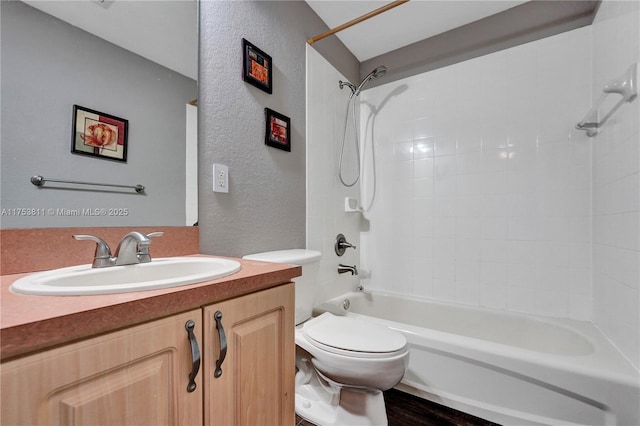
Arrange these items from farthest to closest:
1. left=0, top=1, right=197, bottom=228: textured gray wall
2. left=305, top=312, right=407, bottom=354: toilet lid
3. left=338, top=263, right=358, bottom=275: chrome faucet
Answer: left=338, top=263, right=358, bottom=275: chrome faucet < left=305, top=312, right=407, bottom=354: toilet lid < left=0, top=1, right=197, bottom=228: textured gray wall

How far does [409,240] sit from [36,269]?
2.00 meters

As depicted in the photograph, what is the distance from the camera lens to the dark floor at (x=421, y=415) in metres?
1.31

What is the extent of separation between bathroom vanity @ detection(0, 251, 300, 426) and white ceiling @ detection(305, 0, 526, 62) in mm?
1872

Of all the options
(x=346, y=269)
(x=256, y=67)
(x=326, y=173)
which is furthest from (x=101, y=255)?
(x=346, y=269)

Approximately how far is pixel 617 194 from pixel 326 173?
1482 millimetres

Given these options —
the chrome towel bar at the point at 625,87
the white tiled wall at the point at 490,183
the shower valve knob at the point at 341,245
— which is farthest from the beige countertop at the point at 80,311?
the white tiled wall at the point at 490,183

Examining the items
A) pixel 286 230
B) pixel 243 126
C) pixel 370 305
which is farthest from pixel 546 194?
pixel 243 126

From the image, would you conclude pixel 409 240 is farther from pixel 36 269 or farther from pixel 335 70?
pixel 36 269

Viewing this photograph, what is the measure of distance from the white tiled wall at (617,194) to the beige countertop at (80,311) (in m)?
1.53

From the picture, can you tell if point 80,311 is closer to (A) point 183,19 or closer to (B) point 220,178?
(B) point 220,178

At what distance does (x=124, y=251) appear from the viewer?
81 cm

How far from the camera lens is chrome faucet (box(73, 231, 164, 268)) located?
78cm

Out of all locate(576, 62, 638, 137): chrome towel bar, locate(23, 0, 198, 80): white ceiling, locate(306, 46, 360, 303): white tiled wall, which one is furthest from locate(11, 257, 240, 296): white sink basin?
locate(576, 62, 638, 137): chrome towel bar

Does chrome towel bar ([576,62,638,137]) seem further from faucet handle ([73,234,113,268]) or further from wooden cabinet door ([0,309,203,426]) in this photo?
faucet handle ([73,234,113,268])
